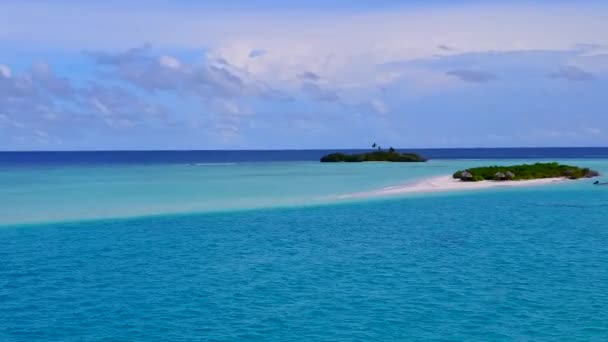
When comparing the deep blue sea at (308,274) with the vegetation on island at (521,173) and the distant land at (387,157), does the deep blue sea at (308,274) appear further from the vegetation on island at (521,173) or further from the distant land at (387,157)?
the distant land at (387,157)

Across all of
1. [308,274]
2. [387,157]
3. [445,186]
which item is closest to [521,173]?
[445,186]

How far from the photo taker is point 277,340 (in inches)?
729

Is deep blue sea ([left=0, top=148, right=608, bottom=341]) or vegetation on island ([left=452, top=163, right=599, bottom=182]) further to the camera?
vegetation on island ([left=452, top=163, right=599, bottom=182])

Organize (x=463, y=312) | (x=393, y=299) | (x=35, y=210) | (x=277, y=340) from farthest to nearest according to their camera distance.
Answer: (x=35, y=210), (x=393, y=299), (x=463, y=312), (x=277, y=340)

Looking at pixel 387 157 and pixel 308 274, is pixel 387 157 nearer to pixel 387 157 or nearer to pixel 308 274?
pixel 387 157

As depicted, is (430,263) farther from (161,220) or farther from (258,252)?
(161,220)

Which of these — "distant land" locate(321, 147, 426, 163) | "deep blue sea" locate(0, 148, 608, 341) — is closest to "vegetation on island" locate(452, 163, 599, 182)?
"deep blue sea" locate(0, 148, 608, 341)

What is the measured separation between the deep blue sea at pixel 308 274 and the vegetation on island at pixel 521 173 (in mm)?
26725

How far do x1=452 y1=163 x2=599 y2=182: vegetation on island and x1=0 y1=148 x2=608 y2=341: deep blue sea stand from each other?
26725mm

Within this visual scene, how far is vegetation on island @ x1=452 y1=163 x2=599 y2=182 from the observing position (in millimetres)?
76688

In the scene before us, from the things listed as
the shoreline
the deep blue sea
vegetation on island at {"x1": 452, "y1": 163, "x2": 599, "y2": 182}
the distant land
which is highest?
the distant land

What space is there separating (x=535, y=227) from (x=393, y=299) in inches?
760

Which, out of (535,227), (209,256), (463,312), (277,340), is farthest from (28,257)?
(535,227)

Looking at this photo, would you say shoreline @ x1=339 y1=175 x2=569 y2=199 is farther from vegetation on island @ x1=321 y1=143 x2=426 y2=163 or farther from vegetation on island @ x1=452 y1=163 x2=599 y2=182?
vegetation on island @ x1=321 y1=143 x2=426 y2=163
